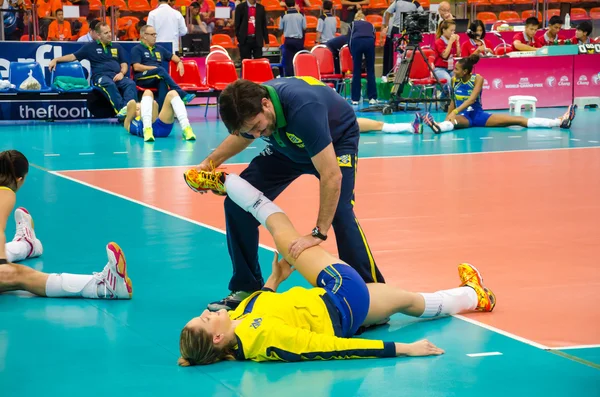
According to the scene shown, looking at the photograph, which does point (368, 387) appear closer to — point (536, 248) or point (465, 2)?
point (536, 248)

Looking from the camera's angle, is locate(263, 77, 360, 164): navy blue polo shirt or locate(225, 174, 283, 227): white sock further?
locate(225, 174, 283, 227): white sock

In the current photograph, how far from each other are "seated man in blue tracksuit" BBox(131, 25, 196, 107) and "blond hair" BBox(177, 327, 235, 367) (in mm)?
12069

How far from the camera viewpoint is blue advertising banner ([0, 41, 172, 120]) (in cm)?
1795

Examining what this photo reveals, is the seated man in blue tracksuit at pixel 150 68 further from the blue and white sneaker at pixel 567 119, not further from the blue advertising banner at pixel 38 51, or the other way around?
the blue and white sneaker at pixel 567 119

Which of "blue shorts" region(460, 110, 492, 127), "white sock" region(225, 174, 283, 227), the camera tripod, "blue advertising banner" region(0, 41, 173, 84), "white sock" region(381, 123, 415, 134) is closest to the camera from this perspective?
"white sock" region(225, 174, 283, 227)

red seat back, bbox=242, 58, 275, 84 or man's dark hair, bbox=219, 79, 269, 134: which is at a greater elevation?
man's dark hair, bbox=219, 79, 269, 134

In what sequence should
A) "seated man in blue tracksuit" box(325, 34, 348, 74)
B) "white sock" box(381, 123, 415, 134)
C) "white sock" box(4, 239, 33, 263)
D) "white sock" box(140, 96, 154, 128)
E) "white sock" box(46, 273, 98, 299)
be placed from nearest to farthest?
"white sock" box(46, 273, 98, 299) → "white sock" box(4, 239, 33, 263) → "white sock" box(140, 96, 154, 128) → "white sock" box(381, 123, 415, 134) → "seated man in blue tracksuit" box(325, 34, 348, 74)

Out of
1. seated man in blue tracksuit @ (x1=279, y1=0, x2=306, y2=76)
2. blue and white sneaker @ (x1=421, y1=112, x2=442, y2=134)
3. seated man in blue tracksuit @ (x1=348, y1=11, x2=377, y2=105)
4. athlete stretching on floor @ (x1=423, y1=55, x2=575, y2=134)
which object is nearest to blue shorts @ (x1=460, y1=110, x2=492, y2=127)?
athlete stretching on floor @ (x1=423, y1=55, x2=575, y2=134)

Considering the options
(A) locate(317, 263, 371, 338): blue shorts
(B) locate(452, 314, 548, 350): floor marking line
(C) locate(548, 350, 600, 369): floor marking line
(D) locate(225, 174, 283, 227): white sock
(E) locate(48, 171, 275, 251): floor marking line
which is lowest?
(E) locate(48, 171, 275, 251): floor marking line

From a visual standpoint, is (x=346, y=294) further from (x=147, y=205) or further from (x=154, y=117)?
(x=154, y=117)

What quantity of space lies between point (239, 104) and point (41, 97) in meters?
14.3

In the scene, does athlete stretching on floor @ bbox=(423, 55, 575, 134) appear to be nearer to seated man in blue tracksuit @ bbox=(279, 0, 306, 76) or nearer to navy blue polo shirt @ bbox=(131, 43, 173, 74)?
navy blue polo shirt @ bbox=(131, 43, 173, 74)

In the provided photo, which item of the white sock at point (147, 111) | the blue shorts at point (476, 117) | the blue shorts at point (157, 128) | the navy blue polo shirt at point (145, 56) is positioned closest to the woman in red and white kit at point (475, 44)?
the blue shorts at point (476, 117)

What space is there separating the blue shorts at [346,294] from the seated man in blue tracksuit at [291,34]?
17.6 meters
